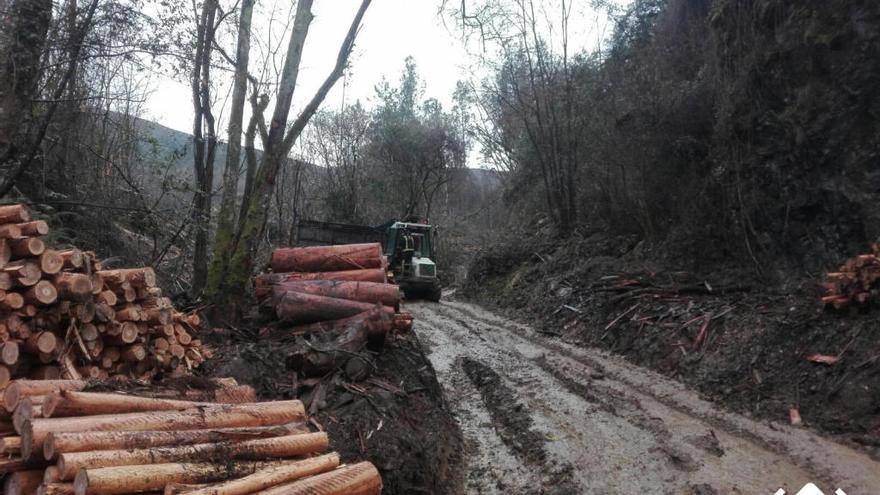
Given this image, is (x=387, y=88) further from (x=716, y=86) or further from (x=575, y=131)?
(x=716, y=86)

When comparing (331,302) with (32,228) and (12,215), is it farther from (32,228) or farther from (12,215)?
(12,215)

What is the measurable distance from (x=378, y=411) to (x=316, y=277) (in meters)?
4.04

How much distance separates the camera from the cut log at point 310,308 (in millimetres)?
8297

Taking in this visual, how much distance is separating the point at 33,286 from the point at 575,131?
16.7 m

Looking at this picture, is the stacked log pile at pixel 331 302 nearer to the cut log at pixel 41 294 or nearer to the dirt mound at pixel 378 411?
the dirt mound at pixel 378 411

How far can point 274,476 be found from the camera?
12.1 ft

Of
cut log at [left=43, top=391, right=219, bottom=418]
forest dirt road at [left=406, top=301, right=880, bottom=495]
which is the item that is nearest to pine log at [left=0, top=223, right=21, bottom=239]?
cut log at [left=43, top=391, right=219, bottom=418]

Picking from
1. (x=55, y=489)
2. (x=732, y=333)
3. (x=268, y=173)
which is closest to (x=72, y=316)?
(x=55, y=489)

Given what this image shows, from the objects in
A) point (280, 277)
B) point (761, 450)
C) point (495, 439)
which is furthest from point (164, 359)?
point (761, 450)

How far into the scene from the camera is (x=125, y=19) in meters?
8.80

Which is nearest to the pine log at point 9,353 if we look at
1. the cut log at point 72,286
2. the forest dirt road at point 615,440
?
the cut log at point 72,286

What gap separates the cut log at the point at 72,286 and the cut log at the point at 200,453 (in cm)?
265

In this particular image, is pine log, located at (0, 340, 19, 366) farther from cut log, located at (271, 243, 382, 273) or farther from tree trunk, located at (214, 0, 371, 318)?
cut log, located at (271, 243, 382, 273)

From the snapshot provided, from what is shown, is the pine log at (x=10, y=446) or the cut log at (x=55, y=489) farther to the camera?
the pine log at (x=10, y=446)
